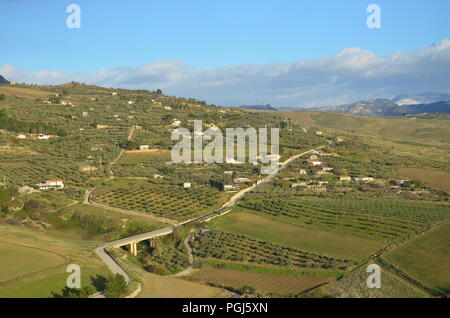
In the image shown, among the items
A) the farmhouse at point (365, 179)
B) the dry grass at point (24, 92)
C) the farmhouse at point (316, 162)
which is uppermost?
the dry grass at point (24, 92)

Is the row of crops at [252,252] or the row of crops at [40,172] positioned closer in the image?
the row of crops at [252,252]

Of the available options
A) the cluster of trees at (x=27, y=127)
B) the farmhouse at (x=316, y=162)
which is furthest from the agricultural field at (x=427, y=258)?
the cluster of trees at (x=27, y=127)

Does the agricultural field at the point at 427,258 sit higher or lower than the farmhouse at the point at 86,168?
lower

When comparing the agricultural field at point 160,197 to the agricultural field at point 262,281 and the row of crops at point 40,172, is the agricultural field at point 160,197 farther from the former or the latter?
the agricultural field at point 262,281

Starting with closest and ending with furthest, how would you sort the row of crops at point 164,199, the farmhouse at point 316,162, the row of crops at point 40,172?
the row of crops at point 164,199 < the row of crops at point 40,172 < the farmhouse at point 316,162

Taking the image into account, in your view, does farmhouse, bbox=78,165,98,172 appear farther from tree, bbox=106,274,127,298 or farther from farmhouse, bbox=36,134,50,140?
tree, bbox=106,274,127,298
